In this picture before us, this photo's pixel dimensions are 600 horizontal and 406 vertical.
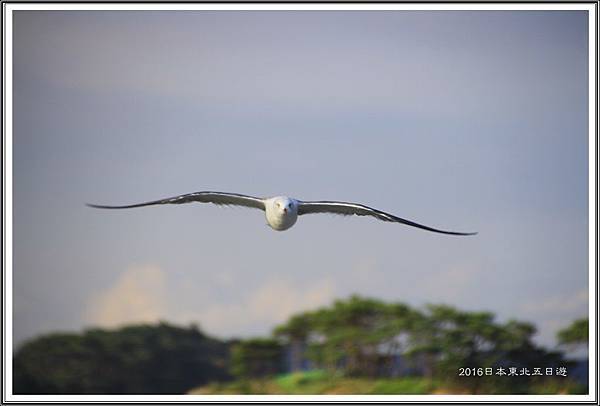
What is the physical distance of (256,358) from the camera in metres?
21.5

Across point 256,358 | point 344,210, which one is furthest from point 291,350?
point 344,210

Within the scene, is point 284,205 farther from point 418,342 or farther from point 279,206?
point 418,342

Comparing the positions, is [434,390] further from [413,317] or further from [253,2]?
[253,2]

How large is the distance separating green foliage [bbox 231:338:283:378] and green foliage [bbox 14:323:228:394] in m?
0.40

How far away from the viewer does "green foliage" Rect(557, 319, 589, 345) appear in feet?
73.6

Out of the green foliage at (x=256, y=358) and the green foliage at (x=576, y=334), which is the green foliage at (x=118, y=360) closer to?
the green foliage at (x=256, y=358)

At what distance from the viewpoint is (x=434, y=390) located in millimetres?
20812

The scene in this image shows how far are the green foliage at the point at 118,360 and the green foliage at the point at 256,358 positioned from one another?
0.40 m

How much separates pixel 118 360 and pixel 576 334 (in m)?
7.53

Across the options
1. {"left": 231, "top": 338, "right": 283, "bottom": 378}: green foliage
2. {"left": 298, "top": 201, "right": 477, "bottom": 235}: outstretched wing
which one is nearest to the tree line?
{"left": 231, "top": 338, "right": 283, "bottom": 378}: green foliage

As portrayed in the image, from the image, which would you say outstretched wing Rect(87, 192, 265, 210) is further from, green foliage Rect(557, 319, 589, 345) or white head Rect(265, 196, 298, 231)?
green foliage Rect(557, 319, 589, 345)

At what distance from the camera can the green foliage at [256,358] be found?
69.6 ft

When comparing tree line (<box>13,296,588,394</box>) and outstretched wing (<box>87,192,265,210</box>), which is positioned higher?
outstretched wing (<box>87,192,265,210</box>)

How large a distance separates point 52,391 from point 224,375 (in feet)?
9.68
